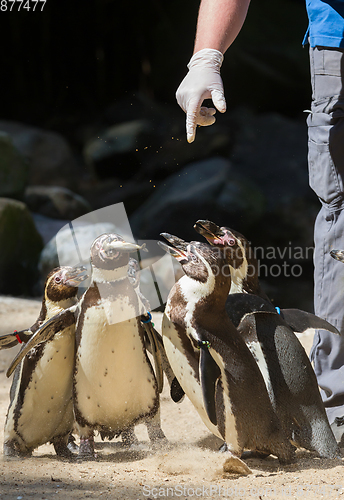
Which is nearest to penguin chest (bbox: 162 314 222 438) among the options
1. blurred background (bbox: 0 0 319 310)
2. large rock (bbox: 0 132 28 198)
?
blurred background (bbox: 0 0 319 310)

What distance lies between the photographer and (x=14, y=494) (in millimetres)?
1304

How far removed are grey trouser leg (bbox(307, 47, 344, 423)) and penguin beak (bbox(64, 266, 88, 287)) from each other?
3.14ft

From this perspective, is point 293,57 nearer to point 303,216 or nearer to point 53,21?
point 303,216

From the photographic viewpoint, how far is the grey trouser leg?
198 cm

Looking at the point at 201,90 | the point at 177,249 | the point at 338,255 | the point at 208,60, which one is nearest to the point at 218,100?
the point at 201,90

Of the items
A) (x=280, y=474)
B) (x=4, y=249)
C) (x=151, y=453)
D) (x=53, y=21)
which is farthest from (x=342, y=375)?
(x=53, y=21)

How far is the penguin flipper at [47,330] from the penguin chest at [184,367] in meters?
0.36

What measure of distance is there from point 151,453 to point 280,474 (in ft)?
1.60

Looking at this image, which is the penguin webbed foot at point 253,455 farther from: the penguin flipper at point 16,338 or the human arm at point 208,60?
the human arm at point 208,60

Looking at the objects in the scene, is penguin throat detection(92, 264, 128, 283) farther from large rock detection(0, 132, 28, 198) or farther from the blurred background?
large rock detection(0, 132, 28, 198)

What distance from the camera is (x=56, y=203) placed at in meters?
8.31

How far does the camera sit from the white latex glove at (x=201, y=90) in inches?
73.9

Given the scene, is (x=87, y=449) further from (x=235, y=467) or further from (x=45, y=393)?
(x=235, y=467)

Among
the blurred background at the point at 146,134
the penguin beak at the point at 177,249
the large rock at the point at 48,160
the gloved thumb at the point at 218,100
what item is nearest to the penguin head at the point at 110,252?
the penguin beak at the point at 177,249
